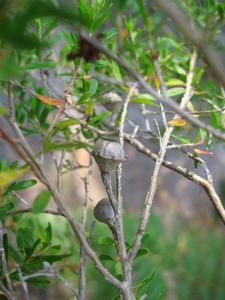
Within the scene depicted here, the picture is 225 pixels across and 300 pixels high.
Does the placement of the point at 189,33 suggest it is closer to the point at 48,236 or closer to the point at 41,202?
the point at 41,202

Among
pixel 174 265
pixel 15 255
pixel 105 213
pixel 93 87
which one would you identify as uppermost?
pixel 93 87

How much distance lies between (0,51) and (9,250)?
26 cm

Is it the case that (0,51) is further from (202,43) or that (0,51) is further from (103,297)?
(103,297)

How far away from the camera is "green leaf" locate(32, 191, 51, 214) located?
0.35 meters

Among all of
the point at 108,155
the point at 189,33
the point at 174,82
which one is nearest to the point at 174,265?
the point at 174,82

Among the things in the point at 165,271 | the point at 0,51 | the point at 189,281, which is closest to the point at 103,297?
the point at 165,271

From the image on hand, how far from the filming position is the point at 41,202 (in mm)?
352

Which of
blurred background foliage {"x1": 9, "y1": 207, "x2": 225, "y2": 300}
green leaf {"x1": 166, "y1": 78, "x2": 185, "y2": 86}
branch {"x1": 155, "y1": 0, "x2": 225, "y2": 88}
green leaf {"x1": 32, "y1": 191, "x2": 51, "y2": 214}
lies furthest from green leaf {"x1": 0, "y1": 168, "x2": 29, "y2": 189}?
blurred background foliage {"x1": 9, "y1": 207, "x2": 225, "y2": 300}

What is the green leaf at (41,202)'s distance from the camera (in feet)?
1.14

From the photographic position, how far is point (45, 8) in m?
0.23

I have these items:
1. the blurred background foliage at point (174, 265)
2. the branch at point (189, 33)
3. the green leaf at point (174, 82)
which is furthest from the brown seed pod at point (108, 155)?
the blurred background foliage at point (174, 265)

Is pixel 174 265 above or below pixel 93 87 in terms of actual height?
below

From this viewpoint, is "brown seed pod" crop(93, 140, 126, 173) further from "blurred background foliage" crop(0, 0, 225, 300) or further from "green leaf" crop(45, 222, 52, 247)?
"green leaf" crop(45, 222, 52, 247)

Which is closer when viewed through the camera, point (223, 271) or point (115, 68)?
point (115, 68)
